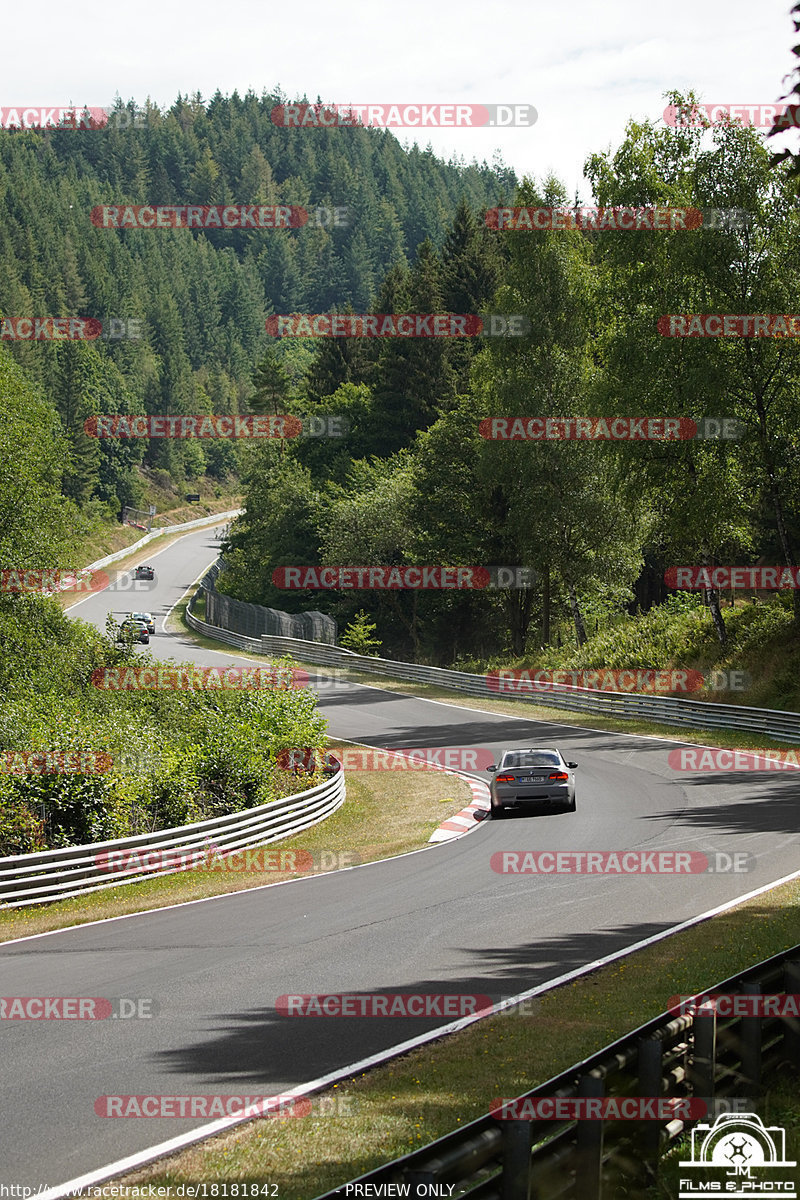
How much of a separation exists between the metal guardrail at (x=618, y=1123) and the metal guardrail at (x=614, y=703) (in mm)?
22767

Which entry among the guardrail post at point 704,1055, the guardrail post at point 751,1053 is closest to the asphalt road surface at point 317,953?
the guardrail post at point 751,1053

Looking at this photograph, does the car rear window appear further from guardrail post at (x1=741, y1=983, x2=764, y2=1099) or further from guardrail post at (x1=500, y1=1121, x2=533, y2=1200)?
guardrail post at (x1=500, y1=1121, x2=533, y2=1200)

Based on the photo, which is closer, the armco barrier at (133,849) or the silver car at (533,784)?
the armco barrier at (133,849)

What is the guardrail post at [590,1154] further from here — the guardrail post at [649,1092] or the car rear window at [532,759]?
the car rear window at [532,759]

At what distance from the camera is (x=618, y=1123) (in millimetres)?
6008

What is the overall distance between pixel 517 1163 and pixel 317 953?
651 cm

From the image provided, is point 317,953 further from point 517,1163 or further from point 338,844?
point 338,844

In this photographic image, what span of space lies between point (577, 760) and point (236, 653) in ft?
108

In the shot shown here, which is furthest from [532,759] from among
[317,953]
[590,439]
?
[590,439]

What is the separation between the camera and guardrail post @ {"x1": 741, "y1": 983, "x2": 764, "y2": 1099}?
7.04 meters

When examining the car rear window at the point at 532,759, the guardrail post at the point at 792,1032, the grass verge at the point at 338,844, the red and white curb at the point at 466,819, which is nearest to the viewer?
the guardrail post at the point at 792,1032

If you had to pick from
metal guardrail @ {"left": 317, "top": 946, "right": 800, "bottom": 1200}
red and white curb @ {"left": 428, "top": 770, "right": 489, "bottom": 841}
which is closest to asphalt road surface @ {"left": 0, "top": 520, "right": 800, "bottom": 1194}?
red and white curb @ {"left": 428, "top": 770, "right": 489, "bottom": 841}

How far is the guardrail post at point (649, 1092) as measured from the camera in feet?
20.0

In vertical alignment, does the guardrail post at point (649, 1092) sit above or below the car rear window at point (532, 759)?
above
